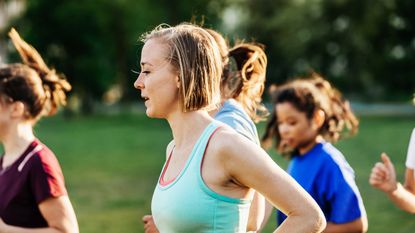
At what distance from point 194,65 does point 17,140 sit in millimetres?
1660

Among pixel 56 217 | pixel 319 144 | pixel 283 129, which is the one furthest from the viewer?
pixel 283 129

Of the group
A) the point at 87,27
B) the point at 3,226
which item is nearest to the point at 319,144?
the point at 3,226

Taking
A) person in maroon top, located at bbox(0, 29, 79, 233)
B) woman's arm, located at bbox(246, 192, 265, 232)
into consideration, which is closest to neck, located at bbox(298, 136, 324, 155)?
woman's arm, located at bbox(246, 192, 265, 232)

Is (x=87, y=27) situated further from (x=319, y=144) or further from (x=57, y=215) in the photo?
(x=57, y=215)

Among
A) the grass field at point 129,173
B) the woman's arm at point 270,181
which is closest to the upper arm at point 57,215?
the woman's arm at point 270,181

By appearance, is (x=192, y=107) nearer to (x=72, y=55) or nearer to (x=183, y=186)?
(x=183, y=186)

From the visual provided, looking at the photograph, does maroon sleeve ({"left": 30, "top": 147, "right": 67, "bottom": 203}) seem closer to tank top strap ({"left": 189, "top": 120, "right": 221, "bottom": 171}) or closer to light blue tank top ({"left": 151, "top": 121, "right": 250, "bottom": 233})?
light blue tank top ({"left": 151, "top": 121, "right": 250, "bottom": 233})

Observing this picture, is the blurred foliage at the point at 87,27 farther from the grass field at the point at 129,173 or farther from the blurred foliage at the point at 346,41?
the grass field at the point at 129,173

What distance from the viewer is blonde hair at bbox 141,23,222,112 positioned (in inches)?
104

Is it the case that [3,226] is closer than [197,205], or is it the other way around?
[197,205]

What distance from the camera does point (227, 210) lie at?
8.51ft

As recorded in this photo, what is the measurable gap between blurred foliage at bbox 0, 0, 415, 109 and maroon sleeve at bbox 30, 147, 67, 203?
47090 mm

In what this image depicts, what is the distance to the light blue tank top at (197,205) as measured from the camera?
257 cm

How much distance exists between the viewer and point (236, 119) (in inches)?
140
